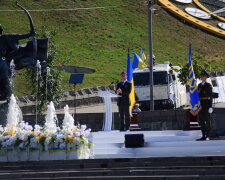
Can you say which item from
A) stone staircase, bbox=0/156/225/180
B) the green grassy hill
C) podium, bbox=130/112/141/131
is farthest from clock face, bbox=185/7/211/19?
stone staircase, bbox=0/156/225/180

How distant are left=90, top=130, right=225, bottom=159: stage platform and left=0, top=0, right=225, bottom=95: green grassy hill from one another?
1641 inches

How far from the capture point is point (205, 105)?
63.0ft

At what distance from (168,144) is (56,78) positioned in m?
21.4

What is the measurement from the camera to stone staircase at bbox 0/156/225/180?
49.5 feet

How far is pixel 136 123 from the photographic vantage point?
24.7 metres

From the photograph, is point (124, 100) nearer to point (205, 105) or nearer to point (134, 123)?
point (134, 123)

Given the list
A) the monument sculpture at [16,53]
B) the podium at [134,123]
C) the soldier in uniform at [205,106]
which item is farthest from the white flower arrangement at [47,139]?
the podium at [134,123]

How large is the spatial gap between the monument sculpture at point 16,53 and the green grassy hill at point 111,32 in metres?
38.7

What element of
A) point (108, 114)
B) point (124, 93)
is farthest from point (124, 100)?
point (108, 114)

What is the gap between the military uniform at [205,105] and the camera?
19.2 metres

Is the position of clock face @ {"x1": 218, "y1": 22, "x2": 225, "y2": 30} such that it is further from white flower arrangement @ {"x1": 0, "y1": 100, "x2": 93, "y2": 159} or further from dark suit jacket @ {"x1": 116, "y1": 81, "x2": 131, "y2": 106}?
white flower arrangement @ {"x1": 0, "y1": 100, "x2": 93, "y2": 159}

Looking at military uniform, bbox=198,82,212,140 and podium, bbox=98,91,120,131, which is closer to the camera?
military uniform, bbox=198,82,212,140

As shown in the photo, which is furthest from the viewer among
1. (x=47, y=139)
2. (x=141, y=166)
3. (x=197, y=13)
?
(x=197, y=13)

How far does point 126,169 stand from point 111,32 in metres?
58.0
